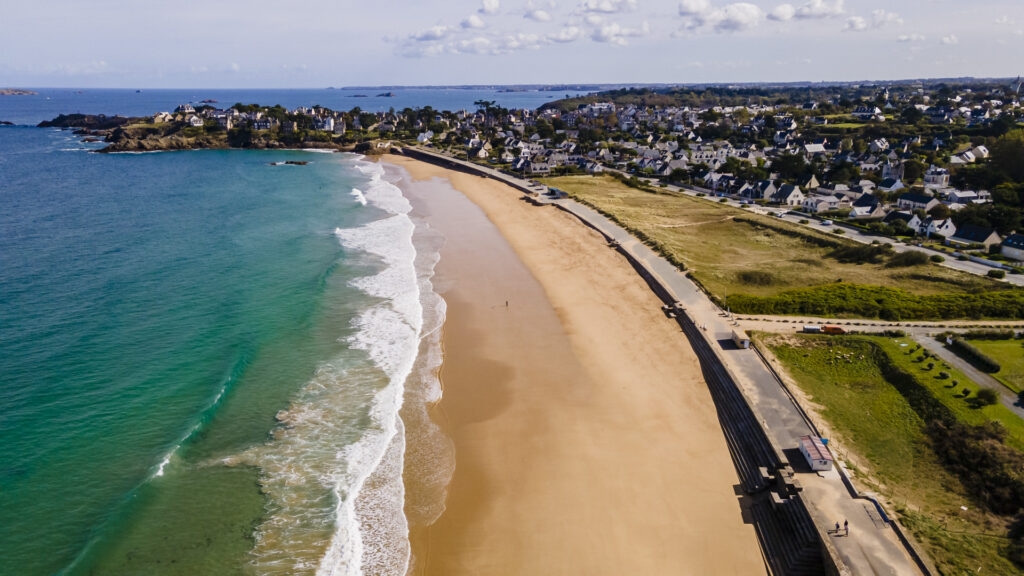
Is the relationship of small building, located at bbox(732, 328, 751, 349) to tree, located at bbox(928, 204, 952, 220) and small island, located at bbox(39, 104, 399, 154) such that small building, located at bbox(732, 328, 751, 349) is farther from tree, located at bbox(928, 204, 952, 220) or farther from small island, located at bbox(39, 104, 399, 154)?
small island, located at bbox(39, 104, 399, 154)

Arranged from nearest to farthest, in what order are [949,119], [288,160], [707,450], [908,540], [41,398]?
[908,540], [707,450], [41,398], [288,160], [949,119]

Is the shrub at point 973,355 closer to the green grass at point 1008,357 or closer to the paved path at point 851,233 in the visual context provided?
the green grass at point 1008,357

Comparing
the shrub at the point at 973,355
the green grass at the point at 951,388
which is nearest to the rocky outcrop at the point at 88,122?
the green grass at the point at 951,388

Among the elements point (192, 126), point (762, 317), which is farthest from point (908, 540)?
point (192, 126)

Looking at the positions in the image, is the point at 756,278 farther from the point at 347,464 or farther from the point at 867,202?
the point at 347,464

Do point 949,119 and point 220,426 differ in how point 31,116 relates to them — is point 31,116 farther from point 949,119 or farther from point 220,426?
point 949,119

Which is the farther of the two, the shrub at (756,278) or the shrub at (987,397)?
the shrub at (756,278)
